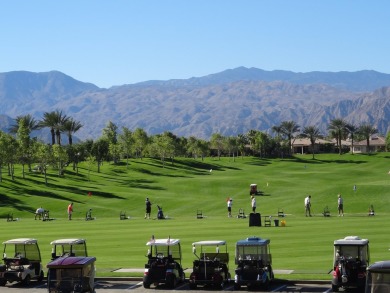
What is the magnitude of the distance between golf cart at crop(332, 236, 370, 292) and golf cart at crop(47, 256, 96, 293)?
30.6ft

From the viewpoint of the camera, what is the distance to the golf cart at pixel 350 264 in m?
28.0

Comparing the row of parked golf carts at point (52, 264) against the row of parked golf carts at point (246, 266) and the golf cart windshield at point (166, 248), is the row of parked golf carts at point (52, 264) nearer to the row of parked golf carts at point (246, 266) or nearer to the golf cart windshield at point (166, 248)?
the golf cart windshield at point (166, 248)

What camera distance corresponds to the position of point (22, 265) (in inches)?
1284

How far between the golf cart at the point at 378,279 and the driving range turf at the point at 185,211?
32.3 feet

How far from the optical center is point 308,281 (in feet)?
99.7

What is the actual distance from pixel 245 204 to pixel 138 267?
4499 centimetres

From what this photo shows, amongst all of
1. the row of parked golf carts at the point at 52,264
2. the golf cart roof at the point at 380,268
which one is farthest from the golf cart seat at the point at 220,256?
the golf cart roof at the point at 380,268

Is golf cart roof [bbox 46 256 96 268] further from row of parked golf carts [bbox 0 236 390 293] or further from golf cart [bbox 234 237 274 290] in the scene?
golf cart [bbox 234 237 274 290]

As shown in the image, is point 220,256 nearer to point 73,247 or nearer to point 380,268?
point 73,247

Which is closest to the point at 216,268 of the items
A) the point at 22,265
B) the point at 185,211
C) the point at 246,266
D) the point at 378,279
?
the point at 246,266

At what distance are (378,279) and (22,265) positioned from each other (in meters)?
17.4

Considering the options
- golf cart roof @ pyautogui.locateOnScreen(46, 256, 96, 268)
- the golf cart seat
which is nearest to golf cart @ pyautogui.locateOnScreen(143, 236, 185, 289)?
the golf cart seat

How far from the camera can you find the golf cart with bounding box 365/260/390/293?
20.8 meters

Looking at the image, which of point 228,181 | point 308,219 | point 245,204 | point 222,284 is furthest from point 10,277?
point 228,181
